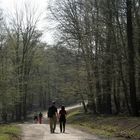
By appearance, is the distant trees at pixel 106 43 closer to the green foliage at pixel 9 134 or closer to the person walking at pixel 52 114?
the person walking at pixel 52 114

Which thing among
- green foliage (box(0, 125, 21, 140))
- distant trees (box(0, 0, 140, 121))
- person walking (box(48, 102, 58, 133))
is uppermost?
distant trees (box(0, 0, 140, 121))

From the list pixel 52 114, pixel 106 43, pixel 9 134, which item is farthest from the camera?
pixel 106 43

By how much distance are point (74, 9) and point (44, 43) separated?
40.1m

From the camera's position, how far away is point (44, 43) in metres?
89.9

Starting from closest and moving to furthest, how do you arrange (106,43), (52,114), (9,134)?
(9,134) → (52,114) → (106,43)

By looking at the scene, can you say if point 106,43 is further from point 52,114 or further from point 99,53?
point 52,114

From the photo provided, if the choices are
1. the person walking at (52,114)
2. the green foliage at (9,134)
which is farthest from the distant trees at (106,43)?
the green foliage at (9,134)

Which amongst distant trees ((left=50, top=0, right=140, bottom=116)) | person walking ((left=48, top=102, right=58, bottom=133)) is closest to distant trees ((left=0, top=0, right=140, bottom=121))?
distant trees ((left=50, top=0, right=140, bottom=116))

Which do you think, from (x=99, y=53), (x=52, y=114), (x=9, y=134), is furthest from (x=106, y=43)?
(x=9, y=134)

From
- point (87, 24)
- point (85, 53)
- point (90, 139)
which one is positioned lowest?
point (90, 139)

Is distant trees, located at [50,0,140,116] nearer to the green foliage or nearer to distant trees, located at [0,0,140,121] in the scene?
distant trees, located at [0,0,140,121]

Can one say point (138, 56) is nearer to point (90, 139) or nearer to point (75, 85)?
point (90, 139)

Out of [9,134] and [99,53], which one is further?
[99,53]

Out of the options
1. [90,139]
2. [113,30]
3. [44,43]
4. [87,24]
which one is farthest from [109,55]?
[44,43]
